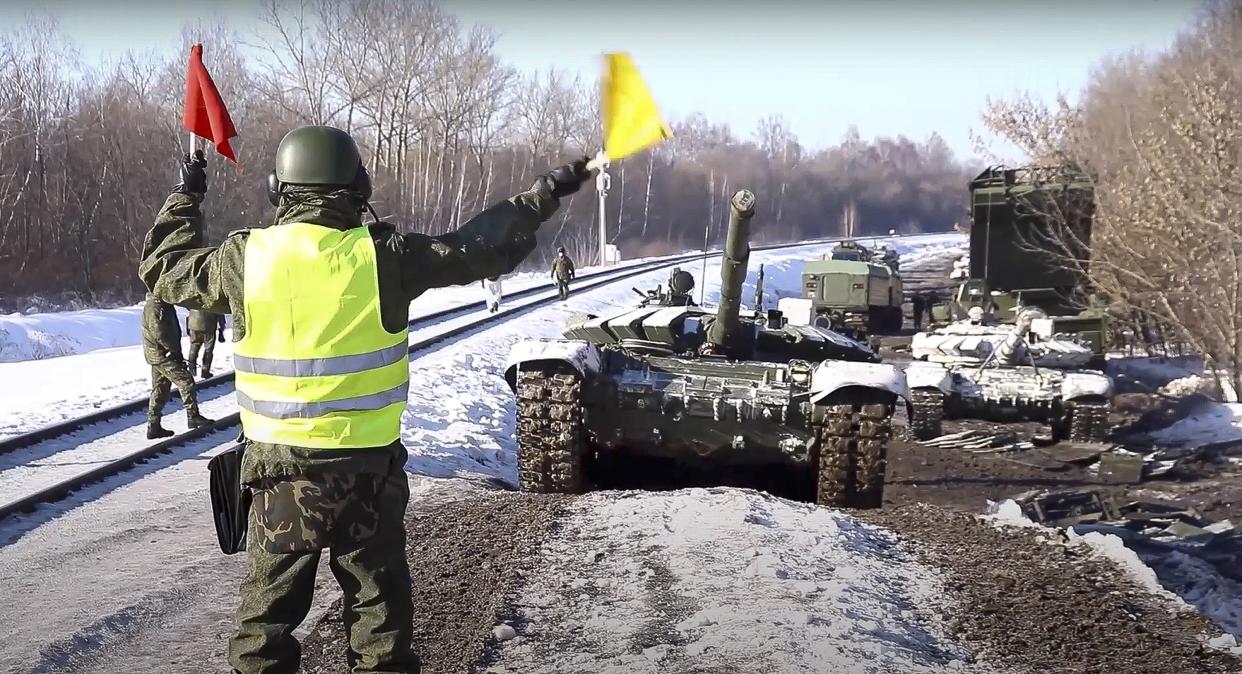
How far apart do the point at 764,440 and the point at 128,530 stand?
430 cm

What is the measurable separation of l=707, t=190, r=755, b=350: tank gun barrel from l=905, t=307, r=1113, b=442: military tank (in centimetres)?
387

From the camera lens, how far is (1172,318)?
15898 millimetres

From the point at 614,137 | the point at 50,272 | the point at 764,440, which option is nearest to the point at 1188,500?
the point at 764,440

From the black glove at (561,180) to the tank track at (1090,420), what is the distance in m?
10.1

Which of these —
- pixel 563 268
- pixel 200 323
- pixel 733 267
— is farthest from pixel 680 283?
pixel 563 268

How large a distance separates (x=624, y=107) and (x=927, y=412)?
A: 9587 millimetres

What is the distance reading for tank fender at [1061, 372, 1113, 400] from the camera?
11.8 m

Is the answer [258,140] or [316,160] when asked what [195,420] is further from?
[258,140]

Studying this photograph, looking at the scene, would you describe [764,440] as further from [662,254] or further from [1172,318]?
[662,254]

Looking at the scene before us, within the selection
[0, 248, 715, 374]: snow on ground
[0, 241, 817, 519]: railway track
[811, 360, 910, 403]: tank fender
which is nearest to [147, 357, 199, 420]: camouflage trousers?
[0, 241, 817, 519]: railway track

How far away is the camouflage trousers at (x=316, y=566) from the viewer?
3.11 meters

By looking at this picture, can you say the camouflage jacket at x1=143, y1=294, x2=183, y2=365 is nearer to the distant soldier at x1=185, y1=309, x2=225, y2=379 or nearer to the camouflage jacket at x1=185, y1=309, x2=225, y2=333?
the distant soldier at x1=185, y1=309, x2=225, y2=379

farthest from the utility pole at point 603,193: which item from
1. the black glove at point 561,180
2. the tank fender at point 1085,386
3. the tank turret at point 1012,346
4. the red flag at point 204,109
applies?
the tank fender at point 1085,386

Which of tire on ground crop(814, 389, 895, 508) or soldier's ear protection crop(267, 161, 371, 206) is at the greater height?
soldier's ear protection crop(267, 161, 371, 206)
